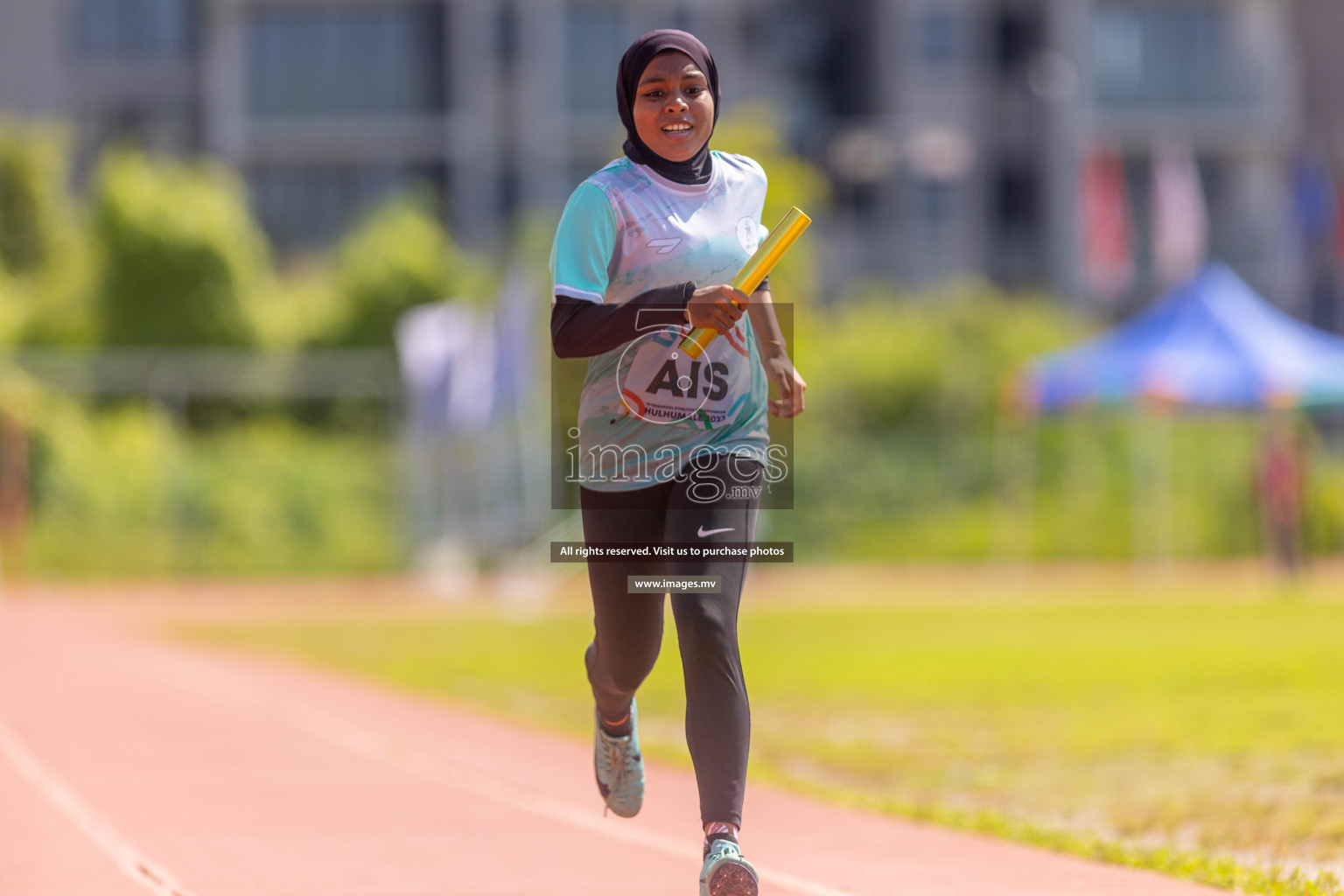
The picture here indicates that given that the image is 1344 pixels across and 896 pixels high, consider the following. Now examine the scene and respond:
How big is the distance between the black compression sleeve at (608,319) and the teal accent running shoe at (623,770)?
1.31 metres

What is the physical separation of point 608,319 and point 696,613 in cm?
78

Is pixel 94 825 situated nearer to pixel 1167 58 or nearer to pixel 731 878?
pixel 731 878

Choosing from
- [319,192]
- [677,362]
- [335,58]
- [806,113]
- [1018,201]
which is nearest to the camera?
[677,362]

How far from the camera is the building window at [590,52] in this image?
44.1m

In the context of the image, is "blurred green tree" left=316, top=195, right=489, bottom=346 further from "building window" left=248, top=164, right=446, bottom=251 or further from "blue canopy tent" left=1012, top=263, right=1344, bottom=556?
"blue canopy tent" left=1012, top=263, right=1344, bottom=556

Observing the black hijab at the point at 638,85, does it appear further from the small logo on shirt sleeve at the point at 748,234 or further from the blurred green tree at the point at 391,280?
the blurred green tree at the point at 391,280

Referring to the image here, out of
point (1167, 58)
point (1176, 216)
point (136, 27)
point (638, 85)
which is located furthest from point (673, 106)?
point (136, 27)

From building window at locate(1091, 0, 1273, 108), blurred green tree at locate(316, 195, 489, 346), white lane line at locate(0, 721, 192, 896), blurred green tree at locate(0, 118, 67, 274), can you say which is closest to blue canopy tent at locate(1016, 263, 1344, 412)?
blurred green tree at locate(316, 195, 489, 346)

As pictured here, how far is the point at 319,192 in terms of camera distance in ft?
148

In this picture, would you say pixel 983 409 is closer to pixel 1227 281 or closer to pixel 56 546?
pixel 1227 281

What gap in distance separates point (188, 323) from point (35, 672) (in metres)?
21.0

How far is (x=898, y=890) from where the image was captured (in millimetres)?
5762

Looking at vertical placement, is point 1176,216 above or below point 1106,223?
above

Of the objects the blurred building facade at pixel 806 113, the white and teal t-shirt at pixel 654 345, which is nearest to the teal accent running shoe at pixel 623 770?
the white and teal t-shirt at pixel 654 345
